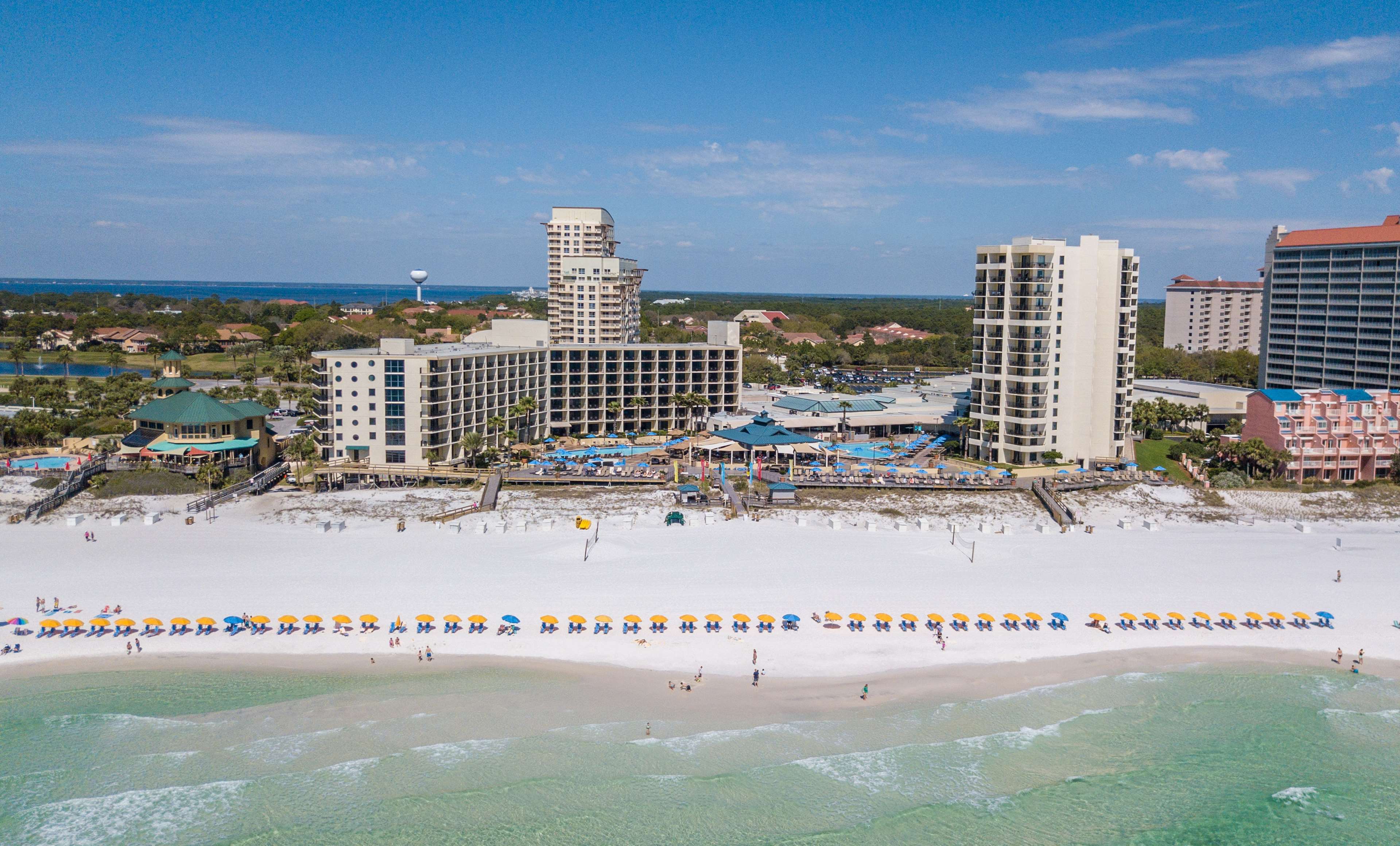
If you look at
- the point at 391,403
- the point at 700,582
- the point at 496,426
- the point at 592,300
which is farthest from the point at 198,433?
the point at 592,300

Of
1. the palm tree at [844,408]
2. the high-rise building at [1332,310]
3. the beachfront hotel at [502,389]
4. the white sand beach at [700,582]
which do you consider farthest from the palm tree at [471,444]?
the high-rise building at [1332,310]

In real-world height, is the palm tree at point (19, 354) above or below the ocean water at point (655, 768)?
above

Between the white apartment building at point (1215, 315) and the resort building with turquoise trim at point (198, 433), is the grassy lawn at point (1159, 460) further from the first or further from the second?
the white apartment building at point (1215, 315)

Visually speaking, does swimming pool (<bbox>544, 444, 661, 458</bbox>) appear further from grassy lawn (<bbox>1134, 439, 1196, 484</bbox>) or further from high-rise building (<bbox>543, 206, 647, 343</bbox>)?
grassy lawn (<bbox>1134, 439, 1196, 484</bbox>)

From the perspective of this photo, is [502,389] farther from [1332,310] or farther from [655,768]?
[1332,310]

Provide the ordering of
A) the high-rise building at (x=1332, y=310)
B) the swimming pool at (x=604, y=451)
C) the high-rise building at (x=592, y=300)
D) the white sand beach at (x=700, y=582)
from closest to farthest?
the white sand beach at (x=700, y=582), the swimming pool at (x=604, y=451), the high-rise building at (x=1332, y=310), the high-rise building at (x=592, y=300)

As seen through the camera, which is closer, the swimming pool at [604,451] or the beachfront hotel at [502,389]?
the beachfront hotel at [502,389]

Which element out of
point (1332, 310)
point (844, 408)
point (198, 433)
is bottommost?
point (198, 433)
